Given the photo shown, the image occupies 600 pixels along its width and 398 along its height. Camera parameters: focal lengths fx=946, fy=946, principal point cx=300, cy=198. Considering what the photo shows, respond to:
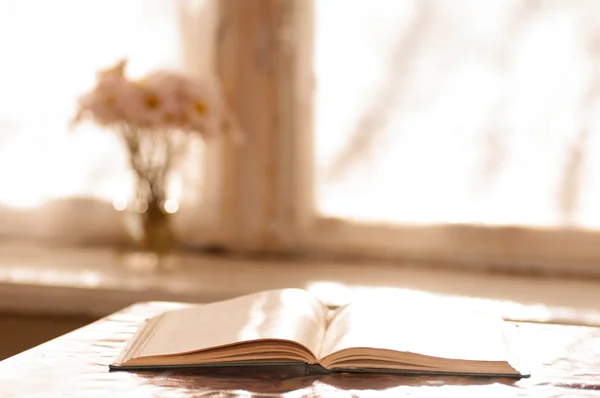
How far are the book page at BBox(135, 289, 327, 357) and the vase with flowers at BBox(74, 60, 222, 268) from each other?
0.85 metres

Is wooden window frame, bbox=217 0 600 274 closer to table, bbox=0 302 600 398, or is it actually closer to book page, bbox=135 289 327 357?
book page, bbox=135 289 327 357

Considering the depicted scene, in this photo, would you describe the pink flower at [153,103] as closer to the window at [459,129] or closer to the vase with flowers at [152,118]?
the vase with flowers at [152,118]

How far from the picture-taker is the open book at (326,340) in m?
1.04

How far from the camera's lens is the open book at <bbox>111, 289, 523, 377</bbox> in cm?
104

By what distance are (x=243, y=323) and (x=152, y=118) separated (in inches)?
39.3

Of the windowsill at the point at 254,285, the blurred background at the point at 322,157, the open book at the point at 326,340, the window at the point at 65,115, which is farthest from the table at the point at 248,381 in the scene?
the window at the point at 65,115

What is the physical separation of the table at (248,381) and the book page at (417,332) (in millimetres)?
36

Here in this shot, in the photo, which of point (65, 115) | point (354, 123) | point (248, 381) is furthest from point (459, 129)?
point (248, 381)

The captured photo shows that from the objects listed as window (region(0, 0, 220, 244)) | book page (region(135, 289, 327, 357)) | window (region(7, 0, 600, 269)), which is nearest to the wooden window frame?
window (region(7, 0, 600, 269))

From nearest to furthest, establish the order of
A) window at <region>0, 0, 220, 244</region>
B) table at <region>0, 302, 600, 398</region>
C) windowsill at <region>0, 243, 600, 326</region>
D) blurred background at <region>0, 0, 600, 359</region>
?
table at <region>0, 302, 600, 398</region>
windowsill at <region>0, 243, 600, 326</region>
blurred background at <region>0, 0, 600, 359</region>
window at <region>0, 0, 220, 244</region>

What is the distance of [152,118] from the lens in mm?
2035

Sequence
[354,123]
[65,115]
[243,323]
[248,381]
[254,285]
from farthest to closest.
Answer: [65,115]
[354,123]
[254,285]
[243,323]
[248,381]

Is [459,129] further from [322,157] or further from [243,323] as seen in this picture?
[243,323]

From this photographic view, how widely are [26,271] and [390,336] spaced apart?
1244 millimetres
